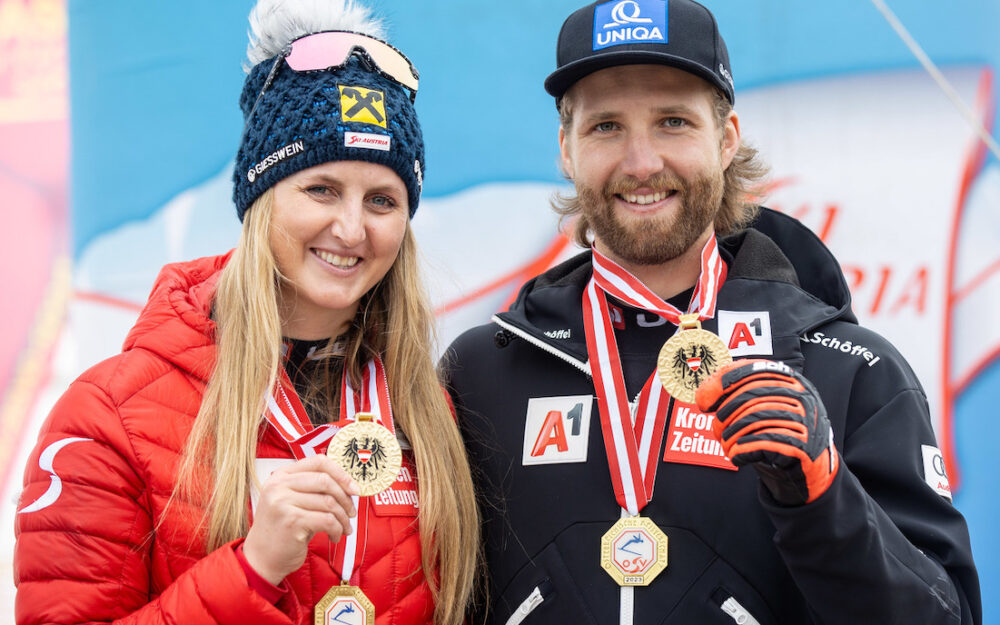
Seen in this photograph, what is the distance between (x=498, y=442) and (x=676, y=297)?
615mm

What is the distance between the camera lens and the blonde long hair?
188 centimetres

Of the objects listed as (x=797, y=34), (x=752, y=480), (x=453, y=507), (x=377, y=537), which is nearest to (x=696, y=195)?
(x=752, y=480)

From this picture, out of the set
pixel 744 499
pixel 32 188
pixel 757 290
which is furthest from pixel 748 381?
pixel 32 188

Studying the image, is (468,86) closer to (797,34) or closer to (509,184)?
(509,184)

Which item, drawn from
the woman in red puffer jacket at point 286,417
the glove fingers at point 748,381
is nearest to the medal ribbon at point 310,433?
the woman in red puffer jacket at point 286,417

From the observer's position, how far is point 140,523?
179 cm

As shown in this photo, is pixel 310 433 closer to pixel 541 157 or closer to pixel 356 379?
pixel 356 379

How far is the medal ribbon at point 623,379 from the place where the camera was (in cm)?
209

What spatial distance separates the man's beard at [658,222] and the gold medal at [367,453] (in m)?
0.81

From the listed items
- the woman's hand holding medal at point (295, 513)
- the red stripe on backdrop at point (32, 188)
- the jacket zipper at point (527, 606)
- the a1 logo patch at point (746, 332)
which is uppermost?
the red stripe on backdrop at point (32, 188)

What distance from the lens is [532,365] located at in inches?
94.0

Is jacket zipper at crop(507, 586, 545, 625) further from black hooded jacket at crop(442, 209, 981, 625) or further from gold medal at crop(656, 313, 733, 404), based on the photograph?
gold medal at crop(656, 313, 733, 404)

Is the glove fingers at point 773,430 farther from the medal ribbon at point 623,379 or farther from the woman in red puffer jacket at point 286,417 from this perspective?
the woman in red puffer jacket at point 286,417

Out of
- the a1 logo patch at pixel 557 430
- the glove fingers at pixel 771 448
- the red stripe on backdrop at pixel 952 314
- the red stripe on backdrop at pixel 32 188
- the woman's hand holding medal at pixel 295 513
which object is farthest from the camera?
the red stripe on backdrop at pixel 32 188
